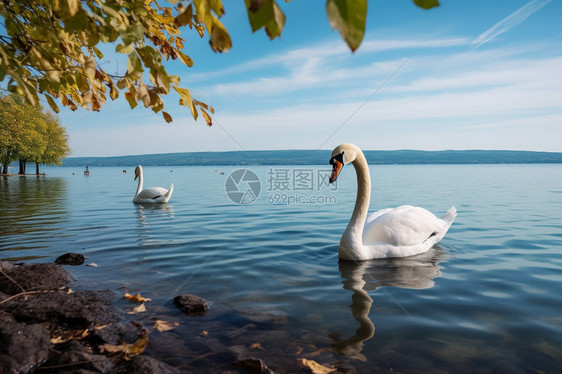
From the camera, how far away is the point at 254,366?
133 inches

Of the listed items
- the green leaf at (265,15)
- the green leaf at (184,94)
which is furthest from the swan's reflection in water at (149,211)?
the green leaf at (265,15)

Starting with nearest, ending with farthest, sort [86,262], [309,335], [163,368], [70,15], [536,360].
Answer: [70,15]
[163,368]
[536,360]
[309,335]
[86,262]

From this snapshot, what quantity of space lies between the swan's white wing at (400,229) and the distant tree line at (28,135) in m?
52.8

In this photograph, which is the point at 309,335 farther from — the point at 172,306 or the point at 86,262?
the point at 86,262

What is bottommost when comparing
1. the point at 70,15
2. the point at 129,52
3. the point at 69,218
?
the point at 69,218

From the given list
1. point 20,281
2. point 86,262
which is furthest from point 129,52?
point 86,262

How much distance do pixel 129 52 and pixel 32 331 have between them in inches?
107

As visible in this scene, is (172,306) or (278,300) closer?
(172,306)

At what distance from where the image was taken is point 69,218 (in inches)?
573

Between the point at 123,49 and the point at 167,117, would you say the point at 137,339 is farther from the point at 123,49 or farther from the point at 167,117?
the point at 123,49

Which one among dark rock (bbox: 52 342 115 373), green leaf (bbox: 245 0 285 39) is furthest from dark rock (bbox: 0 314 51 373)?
green leaf (bbox: 245 0 285 39)

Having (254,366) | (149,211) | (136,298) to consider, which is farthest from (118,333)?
(149,211)

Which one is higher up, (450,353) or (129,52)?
(129,52)

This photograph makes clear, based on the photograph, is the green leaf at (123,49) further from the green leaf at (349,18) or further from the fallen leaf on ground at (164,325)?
the fallen leaf on ground at (164,325)
